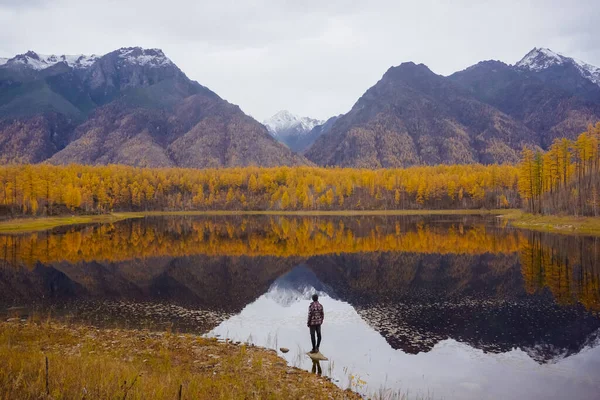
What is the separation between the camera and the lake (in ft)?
67.7

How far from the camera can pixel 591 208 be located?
89.6 m

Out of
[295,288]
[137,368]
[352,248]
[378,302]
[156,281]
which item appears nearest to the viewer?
[137,368]

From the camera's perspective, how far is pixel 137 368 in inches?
667

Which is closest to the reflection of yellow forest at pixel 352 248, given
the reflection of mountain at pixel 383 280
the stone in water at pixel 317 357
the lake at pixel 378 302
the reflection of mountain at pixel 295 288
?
the reflection of mountain at pixel 383 280

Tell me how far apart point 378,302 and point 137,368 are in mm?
22837

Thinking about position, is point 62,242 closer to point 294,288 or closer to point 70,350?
point 294,288

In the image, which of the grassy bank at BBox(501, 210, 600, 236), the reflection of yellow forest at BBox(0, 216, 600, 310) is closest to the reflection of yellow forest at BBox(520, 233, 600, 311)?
the reflection of yellow forest at BBox(0, 216, 600, 310)

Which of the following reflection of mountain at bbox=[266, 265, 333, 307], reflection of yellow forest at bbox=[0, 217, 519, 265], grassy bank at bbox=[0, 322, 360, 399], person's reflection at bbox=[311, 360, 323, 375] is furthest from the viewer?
reflection of yellow forest at bbox=[0, 217, 519, 265]

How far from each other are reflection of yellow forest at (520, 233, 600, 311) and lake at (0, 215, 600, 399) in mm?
145

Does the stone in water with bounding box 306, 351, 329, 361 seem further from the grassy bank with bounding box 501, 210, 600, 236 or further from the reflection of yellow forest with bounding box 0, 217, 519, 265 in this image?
the grassy bank with bounding box 501, 210, 600, 236

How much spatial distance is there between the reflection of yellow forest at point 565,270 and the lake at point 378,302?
14cm

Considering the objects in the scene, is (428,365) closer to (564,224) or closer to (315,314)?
(315,314)

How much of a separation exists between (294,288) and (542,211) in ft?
311

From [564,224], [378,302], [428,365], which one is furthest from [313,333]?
[564,224]
